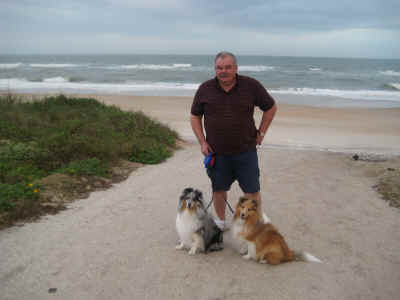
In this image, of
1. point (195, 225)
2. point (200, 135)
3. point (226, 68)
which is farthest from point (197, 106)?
point (195, 225)

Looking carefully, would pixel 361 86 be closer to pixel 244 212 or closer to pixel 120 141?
pixel 120 141

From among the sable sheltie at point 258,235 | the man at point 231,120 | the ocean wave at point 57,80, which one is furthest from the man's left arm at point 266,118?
the ocean wave at point 57,80

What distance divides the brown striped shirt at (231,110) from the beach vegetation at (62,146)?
291cm

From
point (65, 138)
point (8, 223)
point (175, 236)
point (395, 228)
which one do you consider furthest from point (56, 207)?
point (395, 228)

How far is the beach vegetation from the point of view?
514cm

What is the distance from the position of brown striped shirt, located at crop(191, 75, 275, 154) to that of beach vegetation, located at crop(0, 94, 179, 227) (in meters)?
2.91

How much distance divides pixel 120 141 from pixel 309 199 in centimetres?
443

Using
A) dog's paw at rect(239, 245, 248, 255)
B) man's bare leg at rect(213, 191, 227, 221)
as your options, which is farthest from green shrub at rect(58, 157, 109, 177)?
dog's paw at rect(239, 245, 248, 255)

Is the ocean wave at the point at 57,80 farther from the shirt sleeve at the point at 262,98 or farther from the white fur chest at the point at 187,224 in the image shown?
the shirt sleeve at the point at 262,98

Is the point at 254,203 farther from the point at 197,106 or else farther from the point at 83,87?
the point at 83,87

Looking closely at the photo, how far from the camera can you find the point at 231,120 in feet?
11.7

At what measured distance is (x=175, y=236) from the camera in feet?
14.4

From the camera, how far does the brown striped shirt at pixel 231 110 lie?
354 cm

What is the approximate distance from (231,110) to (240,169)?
71 centimetres
